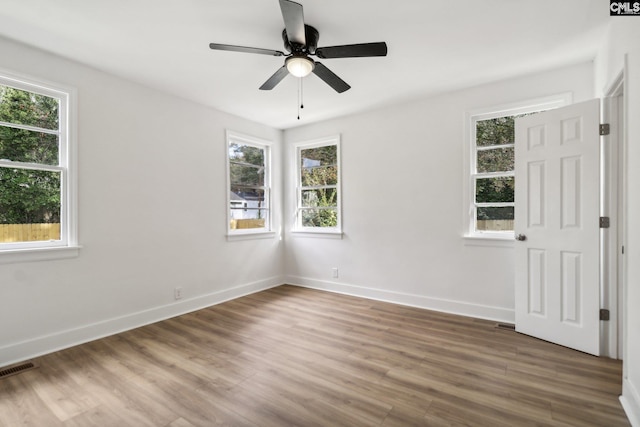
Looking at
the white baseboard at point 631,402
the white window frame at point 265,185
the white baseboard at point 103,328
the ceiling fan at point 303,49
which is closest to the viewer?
the white baseboard at point 631,402

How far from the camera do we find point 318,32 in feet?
8.01

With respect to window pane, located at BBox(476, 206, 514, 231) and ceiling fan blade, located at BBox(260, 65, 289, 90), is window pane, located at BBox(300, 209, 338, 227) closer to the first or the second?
window pane, located at BBox(476, 206, 514, 231)

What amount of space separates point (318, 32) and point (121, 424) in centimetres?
298

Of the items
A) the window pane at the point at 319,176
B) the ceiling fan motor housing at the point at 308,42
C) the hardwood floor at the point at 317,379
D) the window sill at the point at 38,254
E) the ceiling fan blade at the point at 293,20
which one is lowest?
the hardwood floor at the point at 317,379

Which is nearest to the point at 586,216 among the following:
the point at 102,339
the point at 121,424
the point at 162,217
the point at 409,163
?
the point at 409,163

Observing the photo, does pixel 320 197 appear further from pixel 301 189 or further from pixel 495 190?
pixel 495 190

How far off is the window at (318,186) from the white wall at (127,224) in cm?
130

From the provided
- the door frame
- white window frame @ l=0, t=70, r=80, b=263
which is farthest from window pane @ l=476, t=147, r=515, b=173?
white window frame @ l=0, t=70, r=80, b=263

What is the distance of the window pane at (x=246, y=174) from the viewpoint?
4570 millimetres

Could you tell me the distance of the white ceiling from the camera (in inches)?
85.7

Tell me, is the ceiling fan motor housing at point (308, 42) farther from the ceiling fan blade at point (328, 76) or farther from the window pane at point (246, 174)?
the window pane at point (246, 174)

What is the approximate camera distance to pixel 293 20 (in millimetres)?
1921

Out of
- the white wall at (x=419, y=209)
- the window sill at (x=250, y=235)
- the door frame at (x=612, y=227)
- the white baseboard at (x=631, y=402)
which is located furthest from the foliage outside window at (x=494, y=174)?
the window sill at (x=250, y=235)

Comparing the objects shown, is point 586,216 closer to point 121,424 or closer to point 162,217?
point 121,424
